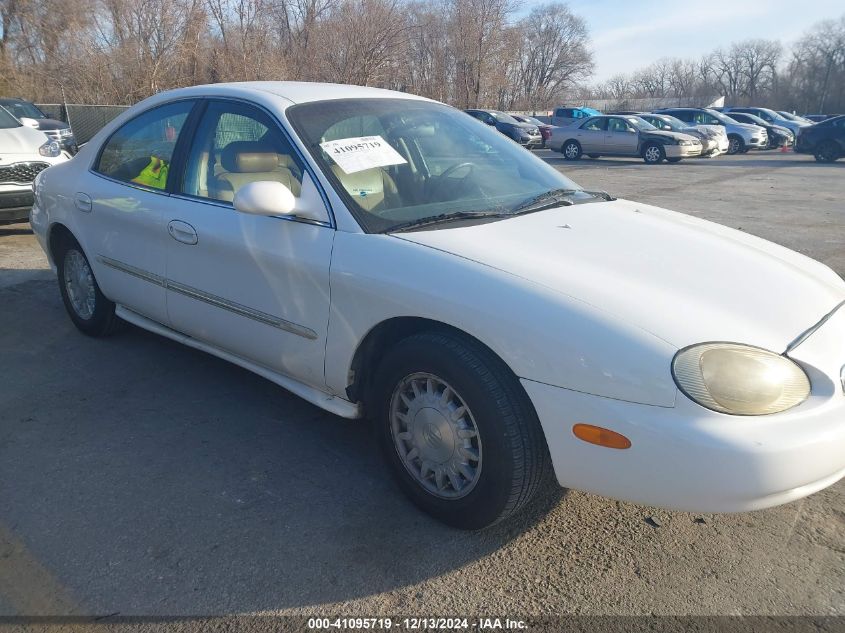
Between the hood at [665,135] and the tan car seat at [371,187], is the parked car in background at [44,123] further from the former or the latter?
the hood at [665,135]

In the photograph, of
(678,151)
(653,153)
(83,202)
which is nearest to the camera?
(83,202)

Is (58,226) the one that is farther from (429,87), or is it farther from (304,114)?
(429,87)

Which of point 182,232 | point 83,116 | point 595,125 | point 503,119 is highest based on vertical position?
point 83,116

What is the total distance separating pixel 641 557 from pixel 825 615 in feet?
1.89

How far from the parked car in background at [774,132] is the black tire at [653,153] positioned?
10172 millimetres

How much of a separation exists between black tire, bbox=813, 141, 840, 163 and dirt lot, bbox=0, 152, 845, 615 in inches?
898

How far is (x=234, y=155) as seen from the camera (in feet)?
10.9

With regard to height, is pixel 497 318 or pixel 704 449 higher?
pixel 497 318

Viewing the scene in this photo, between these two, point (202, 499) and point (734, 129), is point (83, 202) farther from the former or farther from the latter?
point (734, 129)

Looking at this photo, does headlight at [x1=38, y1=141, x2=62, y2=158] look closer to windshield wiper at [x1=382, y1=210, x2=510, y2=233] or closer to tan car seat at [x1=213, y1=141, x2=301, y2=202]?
tan car seat at [x1=213, y1=141, x2=301, y2=202]

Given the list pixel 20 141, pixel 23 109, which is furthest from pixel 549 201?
pixel 23 109

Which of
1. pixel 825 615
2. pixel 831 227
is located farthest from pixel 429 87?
pixel 825 615

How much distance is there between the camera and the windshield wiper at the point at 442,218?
2736mm

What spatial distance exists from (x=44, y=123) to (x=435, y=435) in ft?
48.6
